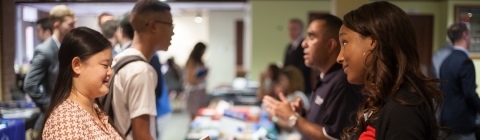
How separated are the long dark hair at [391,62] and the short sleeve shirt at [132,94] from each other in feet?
2.99

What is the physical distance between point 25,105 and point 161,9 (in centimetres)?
91

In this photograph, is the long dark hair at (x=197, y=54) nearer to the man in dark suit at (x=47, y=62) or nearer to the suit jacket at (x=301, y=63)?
the suit jacket at (x=301, y=63)

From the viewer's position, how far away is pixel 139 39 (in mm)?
2109

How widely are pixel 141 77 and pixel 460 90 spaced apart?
1.98 meters

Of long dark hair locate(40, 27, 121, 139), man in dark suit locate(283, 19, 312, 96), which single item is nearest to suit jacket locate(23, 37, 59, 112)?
long dark hair locate(40, 27, 121, 139)

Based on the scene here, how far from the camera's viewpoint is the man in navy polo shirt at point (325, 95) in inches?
86.1

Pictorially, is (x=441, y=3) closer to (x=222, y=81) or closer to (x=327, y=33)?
(x=327, y=33)

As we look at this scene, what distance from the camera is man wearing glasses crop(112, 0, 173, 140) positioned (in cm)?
196

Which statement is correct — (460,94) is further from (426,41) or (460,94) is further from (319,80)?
(319,80)

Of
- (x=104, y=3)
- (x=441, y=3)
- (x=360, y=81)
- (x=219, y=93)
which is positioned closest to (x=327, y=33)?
(x=360, y=81)

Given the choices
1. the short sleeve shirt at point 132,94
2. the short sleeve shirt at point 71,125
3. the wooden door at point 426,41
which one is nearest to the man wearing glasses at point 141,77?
the short sleeve shirt at point 132,94

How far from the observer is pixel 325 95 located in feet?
7.48

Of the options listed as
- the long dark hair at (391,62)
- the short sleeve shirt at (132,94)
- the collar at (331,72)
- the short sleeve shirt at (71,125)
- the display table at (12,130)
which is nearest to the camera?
the long dark hair at (391,62)

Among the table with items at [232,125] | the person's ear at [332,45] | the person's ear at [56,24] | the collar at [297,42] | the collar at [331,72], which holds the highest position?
the person's ear at [56,24]
